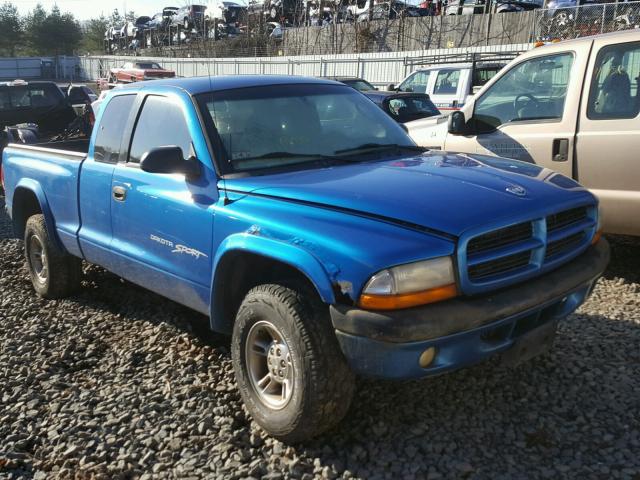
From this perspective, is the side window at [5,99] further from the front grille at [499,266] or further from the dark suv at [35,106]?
the front grille at [499,266]

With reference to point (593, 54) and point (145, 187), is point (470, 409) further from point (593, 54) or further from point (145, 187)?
point (593, 54)

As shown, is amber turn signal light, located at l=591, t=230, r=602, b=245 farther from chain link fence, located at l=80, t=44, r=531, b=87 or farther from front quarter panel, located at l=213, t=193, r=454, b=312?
chain link fence, located at l=80, t=44, r=531, b=87

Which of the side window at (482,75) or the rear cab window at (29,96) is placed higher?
the side window at (482,75)

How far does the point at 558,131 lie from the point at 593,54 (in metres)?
0.65

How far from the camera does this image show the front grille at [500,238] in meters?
2.79

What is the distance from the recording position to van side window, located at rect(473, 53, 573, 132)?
17.6ft

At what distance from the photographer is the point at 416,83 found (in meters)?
15.3

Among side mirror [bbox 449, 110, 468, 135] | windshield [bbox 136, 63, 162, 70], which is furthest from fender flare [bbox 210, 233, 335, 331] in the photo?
windshield [bbox 136, 63, 162, 70]

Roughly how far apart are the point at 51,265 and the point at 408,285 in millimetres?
3813

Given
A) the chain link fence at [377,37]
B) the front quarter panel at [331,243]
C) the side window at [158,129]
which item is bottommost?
the front quarter panel at [331,243]

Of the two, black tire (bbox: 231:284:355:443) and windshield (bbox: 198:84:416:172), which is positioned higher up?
windshield (bbox: 198:84:416:172)

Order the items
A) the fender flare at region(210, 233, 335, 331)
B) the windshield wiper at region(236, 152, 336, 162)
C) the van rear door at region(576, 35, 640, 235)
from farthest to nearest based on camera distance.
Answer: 1. the van rear door at region(576, 35, 640, 235)
2. the windshield wiper at region(236, 152, 336, 162)
3. the fender flare at region(210, 233, 335, 331)

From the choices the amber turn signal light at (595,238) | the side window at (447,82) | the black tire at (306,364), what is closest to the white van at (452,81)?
the side window at (447,82)

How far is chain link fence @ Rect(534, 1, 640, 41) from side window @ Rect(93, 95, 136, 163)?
46.8ft
